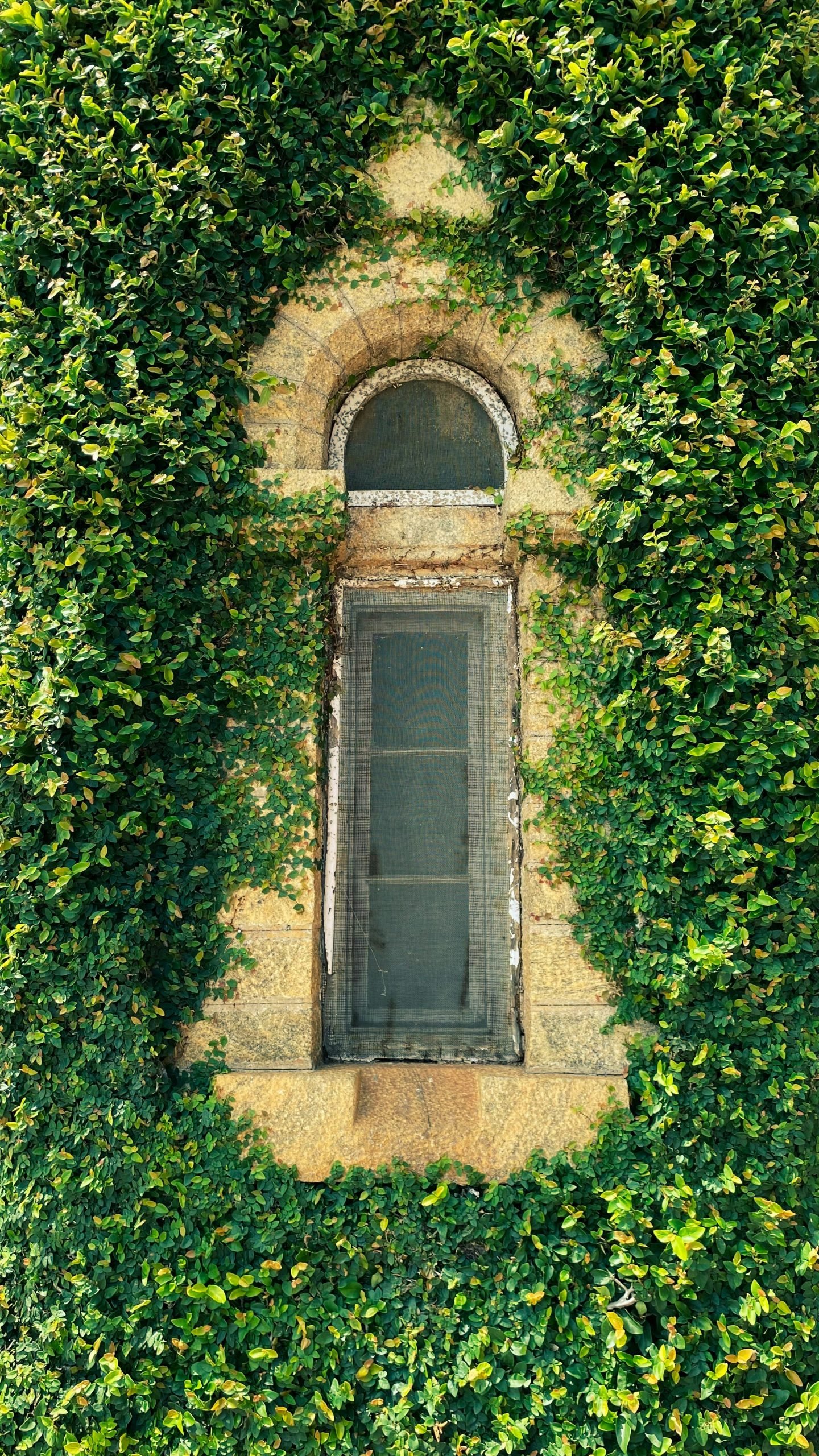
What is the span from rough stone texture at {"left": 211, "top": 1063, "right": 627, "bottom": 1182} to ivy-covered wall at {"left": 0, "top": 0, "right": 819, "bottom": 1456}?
0.32ft

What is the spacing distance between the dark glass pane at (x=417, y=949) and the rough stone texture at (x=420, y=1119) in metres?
0.40

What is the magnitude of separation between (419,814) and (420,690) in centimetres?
56

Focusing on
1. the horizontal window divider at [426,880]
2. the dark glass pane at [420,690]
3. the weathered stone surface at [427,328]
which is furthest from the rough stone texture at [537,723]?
the weathered stone surface at [427,328]

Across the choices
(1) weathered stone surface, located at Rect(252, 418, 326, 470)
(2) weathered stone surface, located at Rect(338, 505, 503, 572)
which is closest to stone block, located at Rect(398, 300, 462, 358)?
(1) weathered stone surface, located at Rect(252, 418, 326, 470)

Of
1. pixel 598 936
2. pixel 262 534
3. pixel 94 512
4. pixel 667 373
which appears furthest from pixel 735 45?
pixel 598 936

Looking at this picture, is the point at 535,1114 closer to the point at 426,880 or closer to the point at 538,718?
the point at 426,880

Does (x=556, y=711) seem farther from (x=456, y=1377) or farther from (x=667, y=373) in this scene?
(x=456, y=1377)

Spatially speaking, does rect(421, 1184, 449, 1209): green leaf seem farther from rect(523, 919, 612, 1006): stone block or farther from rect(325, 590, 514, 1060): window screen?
rect(523, 919, 612, 1006): stone block

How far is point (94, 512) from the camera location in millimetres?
3512

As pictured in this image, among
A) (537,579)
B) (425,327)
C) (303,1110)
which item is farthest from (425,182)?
(303,1110)

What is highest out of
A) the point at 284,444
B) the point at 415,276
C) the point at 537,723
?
the point at 415,276

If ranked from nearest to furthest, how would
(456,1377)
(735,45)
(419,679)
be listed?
(456,1377)
(735,45)
(419,679)

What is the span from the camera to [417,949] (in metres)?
4.07

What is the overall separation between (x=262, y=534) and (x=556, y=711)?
1423 millimetres
